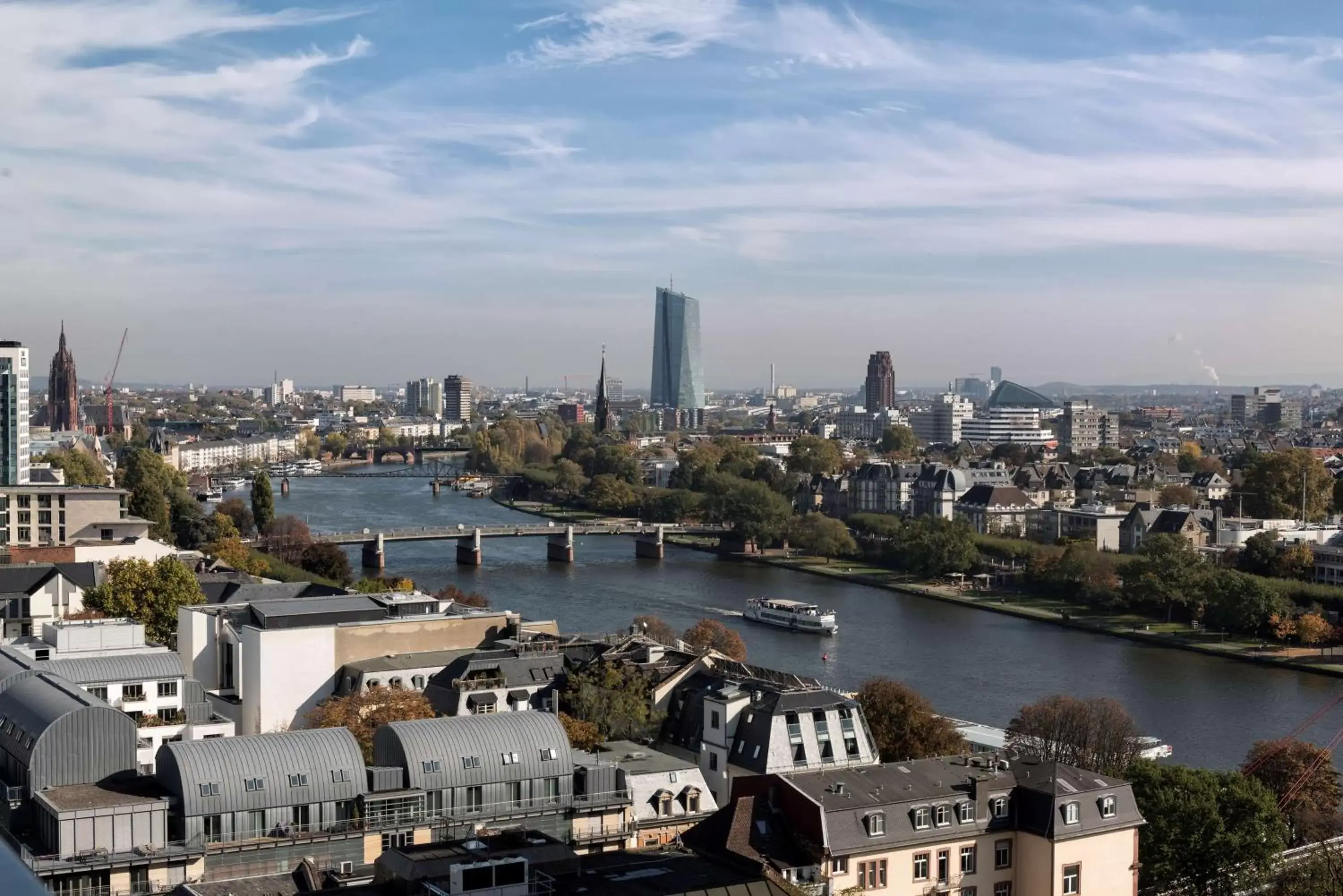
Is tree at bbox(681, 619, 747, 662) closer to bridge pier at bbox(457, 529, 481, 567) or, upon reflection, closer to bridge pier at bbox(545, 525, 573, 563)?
bridge pier at bbox(457, 529, 481, 567)

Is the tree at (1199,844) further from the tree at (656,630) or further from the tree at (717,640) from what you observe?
the tree at (717,640)

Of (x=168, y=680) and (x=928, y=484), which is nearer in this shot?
(x=168, y=680)

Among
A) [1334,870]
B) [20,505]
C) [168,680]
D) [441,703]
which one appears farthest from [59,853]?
[20,505]

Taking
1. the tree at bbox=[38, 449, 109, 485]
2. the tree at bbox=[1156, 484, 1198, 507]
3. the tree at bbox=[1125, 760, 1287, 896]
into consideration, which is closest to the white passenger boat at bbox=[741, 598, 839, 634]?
the tree at bbox=[1125, 760, 1287, 896]

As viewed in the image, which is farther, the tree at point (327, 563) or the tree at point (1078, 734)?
the tree at point (327, 563)

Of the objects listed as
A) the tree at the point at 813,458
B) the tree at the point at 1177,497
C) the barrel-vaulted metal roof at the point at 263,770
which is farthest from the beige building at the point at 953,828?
the tree at the point at 813,458

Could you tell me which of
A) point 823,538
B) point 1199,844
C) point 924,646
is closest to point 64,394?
point 823,538

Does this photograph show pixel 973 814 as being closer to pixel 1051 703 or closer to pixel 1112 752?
pixel 1112 752
